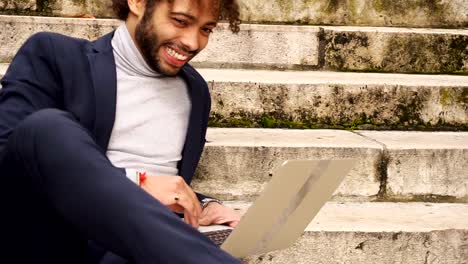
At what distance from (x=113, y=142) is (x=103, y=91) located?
0.51 ft

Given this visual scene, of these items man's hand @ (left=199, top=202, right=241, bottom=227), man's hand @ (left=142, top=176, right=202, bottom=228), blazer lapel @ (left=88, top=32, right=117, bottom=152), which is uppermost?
blazer lapel @ (left=88, top=32, right=117, bottom=152)

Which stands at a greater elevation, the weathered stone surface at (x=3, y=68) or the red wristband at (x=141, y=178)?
the red wristband at (x=141, y=178)

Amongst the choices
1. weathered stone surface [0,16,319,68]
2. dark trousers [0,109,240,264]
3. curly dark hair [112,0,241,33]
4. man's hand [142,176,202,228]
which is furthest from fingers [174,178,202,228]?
weathered stone surface [0,16,319,68]

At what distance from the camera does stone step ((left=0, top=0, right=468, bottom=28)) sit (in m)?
4.67

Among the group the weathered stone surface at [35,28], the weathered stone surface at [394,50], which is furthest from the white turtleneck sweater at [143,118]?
the weathered stone surface at [394,50]

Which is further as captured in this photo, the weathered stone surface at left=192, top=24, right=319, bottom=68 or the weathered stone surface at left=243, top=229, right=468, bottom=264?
the weathered stone surface at left=192, top=24, right=319, bottom=68

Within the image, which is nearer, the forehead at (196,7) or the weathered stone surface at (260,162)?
Result: the forehead at (196,7)

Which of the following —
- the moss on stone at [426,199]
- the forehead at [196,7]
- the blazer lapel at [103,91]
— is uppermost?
the forehead at [196,7]

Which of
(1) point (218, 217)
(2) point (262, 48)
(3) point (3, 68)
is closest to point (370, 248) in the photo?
(1) point (218, 217)

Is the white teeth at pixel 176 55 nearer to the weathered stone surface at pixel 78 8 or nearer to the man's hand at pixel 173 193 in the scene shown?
the man's hand at pixel 173 193

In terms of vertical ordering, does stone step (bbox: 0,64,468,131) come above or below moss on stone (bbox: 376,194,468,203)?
above

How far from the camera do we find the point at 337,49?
4.38 m

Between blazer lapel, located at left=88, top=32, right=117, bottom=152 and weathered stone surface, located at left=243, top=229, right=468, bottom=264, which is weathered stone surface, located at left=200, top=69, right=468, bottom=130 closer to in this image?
weathered stone surface, located at left=243, top=229, right=468, bottom=264

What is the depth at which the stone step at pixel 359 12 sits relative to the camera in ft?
15.3
